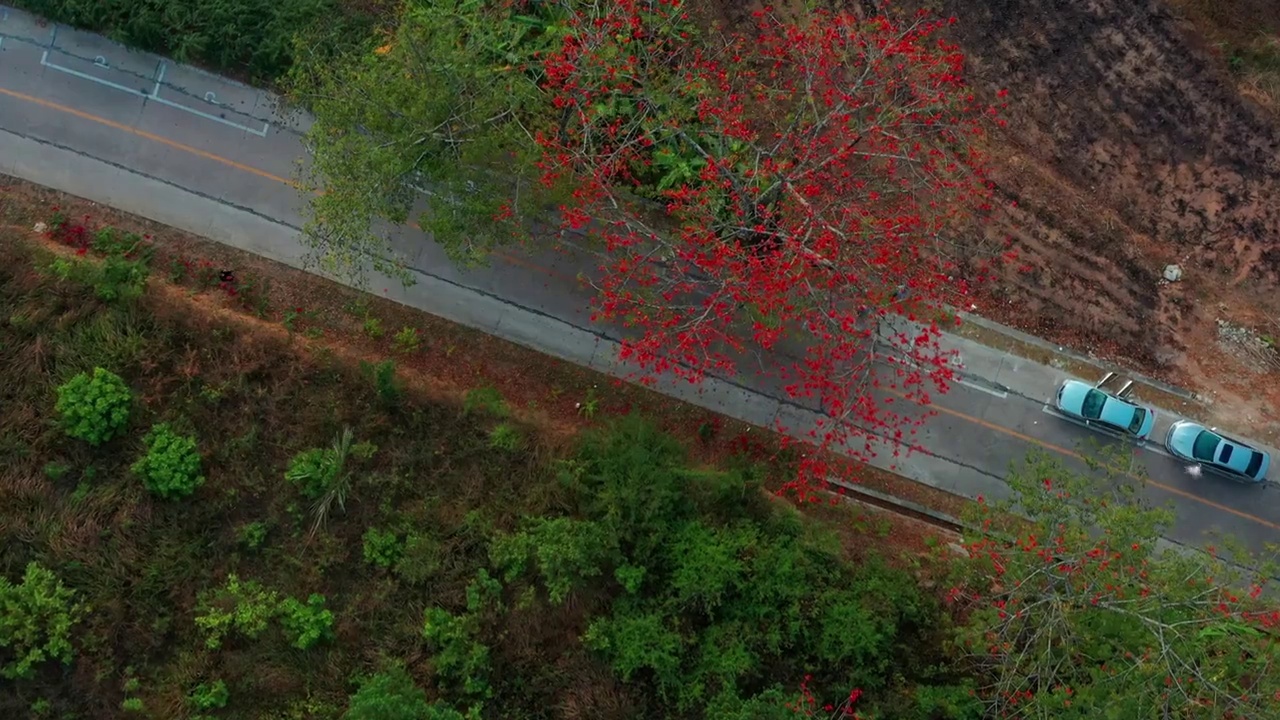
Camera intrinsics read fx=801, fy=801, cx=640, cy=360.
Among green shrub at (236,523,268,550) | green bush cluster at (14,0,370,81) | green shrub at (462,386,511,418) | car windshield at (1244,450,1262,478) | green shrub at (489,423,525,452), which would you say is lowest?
green shrub at (236,523,268,550)

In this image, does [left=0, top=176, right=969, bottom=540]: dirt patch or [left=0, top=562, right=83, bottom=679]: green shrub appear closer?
[left=0, top=562, right=83, bottom=679]: green shrub

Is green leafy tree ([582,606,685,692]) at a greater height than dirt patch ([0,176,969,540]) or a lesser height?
lesser

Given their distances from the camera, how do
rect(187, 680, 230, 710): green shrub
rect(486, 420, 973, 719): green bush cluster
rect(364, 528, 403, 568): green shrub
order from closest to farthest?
1. rect(187, 680, 230, 710): green shrub
2. rect(486, 420, 973, 719): green bush cluster
3. rect(364, 528, 403, 568): green shrub

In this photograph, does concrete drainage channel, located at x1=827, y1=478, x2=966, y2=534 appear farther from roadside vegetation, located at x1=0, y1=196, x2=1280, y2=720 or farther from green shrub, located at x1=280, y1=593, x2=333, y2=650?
green shrub, located at x1=280, y1=593, x2=333, y2=650

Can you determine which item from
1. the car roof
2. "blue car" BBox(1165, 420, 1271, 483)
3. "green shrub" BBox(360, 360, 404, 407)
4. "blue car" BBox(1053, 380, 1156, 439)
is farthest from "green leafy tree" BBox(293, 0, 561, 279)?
"blue car" BBox(1165, 420, 1271, 483)

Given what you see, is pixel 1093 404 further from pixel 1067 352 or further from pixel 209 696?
pixel 209 696

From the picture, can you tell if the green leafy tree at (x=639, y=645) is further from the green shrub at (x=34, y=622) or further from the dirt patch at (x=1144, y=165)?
the dirt patch at (x=1144, y=165)

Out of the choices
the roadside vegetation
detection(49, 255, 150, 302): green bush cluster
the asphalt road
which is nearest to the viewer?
the roadside vegetation

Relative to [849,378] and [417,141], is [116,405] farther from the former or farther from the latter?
[849,378]

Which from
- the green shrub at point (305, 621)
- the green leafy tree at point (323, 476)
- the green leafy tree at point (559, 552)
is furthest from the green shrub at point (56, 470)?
the green leafy tree at point (559, 552)
